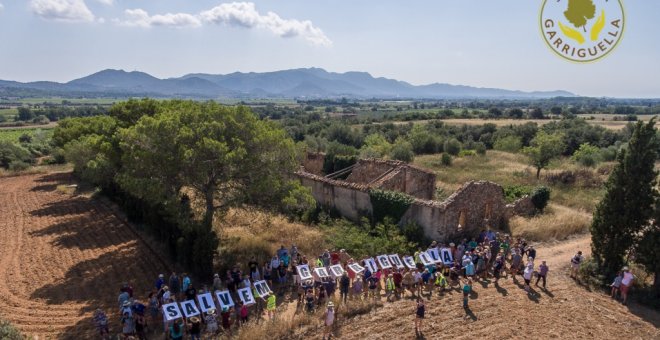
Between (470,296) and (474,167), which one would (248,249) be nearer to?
(470,296)

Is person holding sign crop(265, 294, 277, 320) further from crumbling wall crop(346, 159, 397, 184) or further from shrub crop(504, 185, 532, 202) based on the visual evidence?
shrub crop(504, 185, 532, 202)

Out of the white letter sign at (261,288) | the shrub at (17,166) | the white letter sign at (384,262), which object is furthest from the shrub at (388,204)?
the shrub at (17,166)

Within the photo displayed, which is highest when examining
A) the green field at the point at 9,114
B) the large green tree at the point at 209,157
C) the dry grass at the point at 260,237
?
the large green tree at the point at 209,157

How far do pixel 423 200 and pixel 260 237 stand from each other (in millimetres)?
8291

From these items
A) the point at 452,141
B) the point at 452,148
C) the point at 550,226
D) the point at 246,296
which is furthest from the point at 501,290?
the point at 452,141

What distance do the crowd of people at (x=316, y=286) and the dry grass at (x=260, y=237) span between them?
3.24 ft

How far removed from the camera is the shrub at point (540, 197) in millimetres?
25109

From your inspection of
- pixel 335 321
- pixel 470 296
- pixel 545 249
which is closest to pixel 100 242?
pixel 335 321

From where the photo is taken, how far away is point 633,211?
1584cm

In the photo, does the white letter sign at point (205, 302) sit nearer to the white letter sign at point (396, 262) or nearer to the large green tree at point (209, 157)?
the large green tree at point (209, 157)

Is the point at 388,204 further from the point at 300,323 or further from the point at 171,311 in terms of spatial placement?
the point at 171,311

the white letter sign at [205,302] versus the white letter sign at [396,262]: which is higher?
the white letter sign at [396,262]

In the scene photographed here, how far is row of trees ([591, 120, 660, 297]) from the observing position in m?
15.3

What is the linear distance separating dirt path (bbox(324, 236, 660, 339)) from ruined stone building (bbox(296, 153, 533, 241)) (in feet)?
15.9
